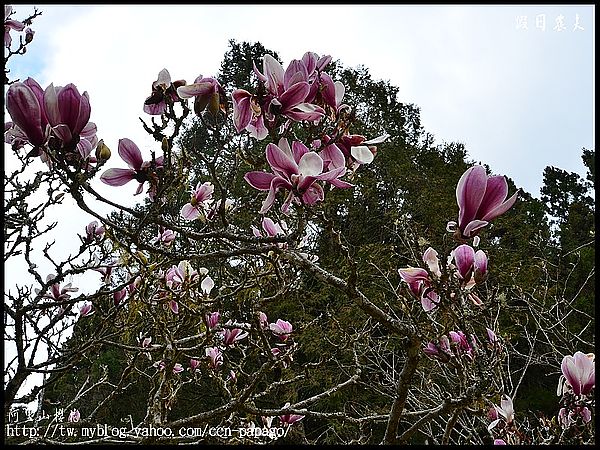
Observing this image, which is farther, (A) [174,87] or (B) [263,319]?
(B) [263,319]

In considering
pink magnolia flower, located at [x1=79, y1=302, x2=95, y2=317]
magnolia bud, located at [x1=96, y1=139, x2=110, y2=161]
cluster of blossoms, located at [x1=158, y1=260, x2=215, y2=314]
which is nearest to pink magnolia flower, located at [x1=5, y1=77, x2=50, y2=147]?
magnolia bud, located at [x1=96, y1=139, x2=110, y2=161]

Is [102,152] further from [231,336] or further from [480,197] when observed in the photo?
[231,336]

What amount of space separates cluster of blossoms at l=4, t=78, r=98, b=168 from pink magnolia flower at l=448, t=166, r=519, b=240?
0.69 meters

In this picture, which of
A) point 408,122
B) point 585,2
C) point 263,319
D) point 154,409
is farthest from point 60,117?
point 408,122

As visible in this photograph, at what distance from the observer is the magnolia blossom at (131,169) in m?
1.16

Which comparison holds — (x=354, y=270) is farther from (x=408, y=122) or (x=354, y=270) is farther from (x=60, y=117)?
(x=408, y=122)

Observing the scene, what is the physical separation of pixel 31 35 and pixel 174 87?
168 centimetres

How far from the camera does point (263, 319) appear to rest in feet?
7.38

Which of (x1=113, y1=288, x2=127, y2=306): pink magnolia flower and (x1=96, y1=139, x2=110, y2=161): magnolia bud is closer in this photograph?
(x1=96, y1=139, x2=110, y2=161): magnolia bud

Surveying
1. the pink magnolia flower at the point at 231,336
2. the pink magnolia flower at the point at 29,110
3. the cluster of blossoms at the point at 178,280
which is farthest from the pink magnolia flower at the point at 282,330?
the pink magnolia flower at the point at 29,110

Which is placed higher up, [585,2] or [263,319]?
[585,2]

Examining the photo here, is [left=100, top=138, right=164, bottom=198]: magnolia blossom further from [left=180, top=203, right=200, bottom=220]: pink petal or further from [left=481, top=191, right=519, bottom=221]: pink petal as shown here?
[left=481, top=191, right=519, bottom=221]: pink petal

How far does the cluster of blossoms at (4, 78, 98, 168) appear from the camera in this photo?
939 millimetres

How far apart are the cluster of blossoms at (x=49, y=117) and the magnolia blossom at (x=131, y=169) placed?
12cm
